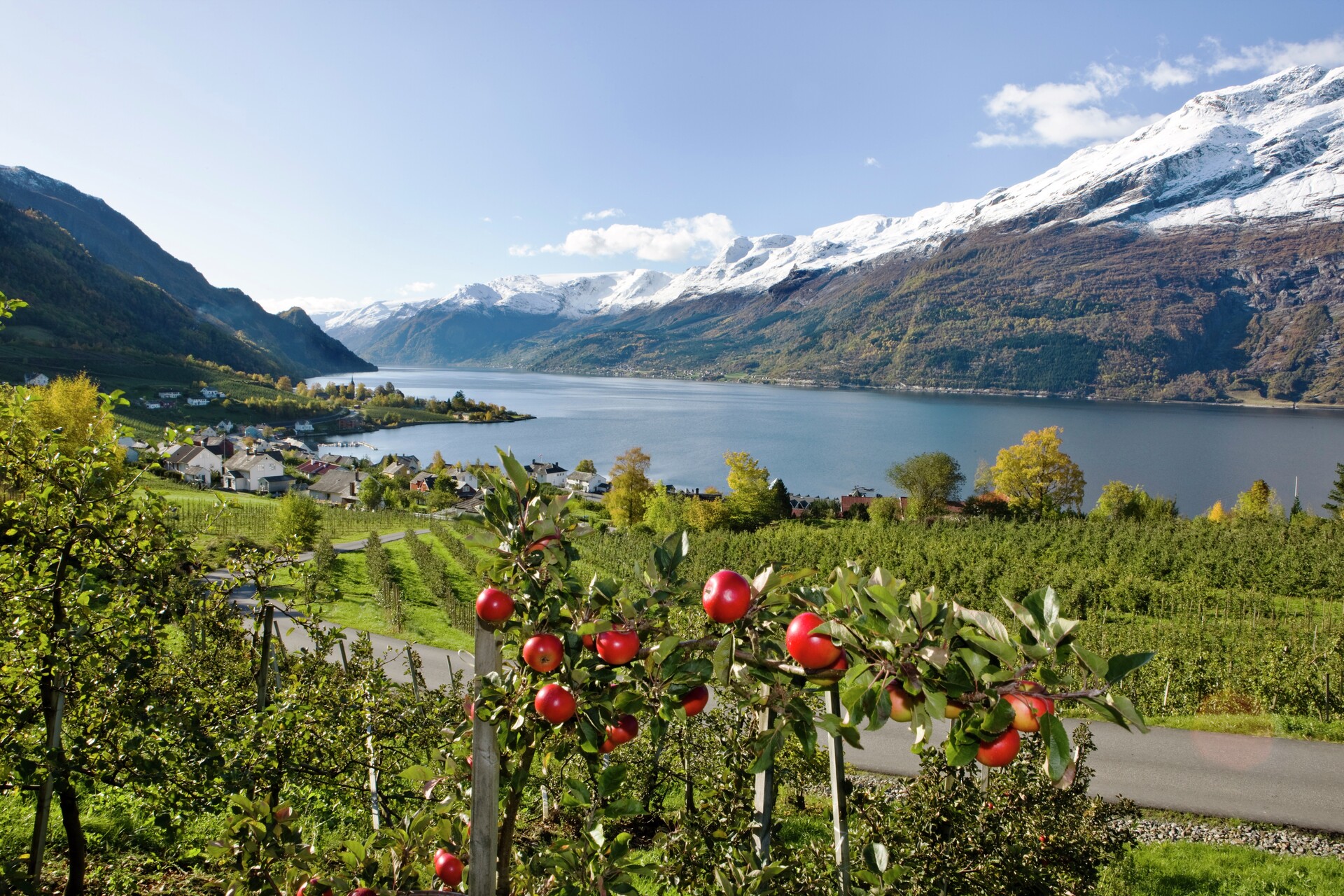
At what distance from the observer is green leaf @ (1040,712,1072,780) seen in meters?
0.88

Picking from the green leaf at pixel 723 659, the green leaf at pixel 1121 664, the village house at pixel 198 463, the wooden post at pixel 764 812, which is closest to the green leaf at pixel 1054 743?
the green leaf at pixel 1121 664

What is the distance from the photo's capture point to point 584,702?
1.26 metres

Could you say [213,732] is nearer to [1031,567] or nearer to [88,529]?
[88,529]

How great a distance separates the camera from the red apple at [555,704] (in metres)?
1.20

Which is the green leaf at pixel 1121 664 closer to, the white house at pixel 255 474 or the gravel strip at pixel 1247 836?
the gravel strip at pixel 1247 836

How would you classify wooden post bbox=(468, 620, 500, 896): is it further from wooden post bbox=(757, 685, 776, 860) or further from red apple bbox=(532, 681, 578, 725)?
wooden post bbox=(757, 685, 776, 860)

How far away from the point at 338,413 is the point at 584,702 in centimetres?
11887

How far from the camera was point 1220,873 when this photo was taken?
6039 mm

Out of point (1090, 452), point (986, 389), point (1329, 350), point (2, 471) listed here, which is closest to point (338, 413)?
point (1090, 452)

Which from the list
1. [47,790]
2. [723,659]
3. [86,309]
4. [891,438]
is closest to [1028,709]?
[723,659]

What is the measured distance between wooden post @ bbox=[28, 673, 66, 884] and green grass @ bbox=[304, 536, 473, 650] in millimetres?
9905

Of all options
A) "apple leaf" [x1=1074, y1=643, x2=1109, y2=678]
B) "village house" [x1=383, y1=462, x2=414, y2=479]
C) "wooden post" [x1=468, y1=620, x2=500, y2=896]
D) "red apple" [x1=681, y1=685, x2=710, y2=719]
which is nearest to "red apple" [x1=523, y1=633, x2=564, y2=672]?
"wooden post" [x1=468, y1=620, x2=500, y2=896]

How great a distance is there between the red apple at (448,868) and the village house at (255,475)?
189 feet

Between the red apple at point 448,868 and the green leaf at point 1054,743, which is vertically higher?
the green leaf at point 1054,743
